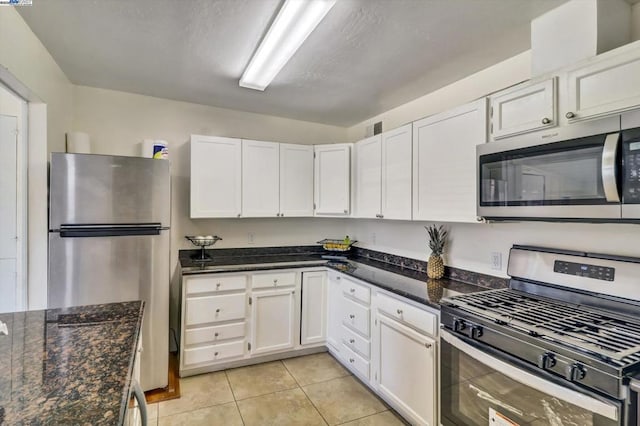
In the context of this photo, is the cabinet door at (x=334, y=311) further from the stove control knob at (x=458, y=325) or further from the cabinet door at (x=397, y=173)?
the stove control knob at (x=458, y=325)

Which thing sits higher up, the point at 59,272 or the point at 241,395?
the point at 59,272

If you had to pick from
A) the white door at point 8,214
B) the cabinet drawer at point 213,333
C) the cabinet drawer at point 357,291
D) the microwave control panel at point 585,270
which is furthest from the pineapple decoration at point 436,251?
the white door at point 8,214

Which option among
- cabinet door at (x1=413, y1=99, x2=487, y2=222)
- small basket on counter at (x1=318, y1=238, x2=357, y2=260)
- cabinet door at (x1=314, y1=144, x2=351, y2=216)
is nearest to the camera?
cabinet door at (x1=413, y1=99, x2=487, y2=222)

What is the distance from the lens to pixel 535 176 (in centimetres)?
167

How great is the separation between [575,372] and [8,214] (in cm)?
322

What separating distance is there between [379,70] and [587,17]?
1249 millimetres

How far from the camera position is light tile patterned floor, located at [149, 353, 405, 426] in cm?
226

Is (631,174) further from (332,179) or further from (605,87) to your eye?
(332,179)

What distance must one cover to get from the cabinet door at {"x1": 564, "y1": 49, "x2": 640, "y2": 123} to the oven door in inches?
5.4

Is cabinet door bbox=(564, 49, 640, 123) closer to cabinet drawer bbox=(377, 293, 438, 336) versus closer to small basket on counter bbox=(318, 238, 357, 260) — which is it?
cabinet drawer bbox=(377, 293, 438, 336)

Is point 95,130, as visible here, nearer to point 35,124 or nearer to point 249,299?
point 35,124

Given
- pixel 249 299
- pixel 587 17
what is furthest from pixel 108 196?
pixel 587 17

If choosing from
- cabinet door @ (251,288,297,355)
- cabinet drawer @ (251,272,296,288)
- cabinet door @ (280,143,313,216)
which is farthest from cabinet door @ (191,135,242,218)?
cabinet door @ (251,288,297,355)

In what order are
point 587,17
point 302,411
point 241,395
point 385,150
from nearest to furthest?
point 587,17 → point 302,411 → point 241,395 → point 385,150
